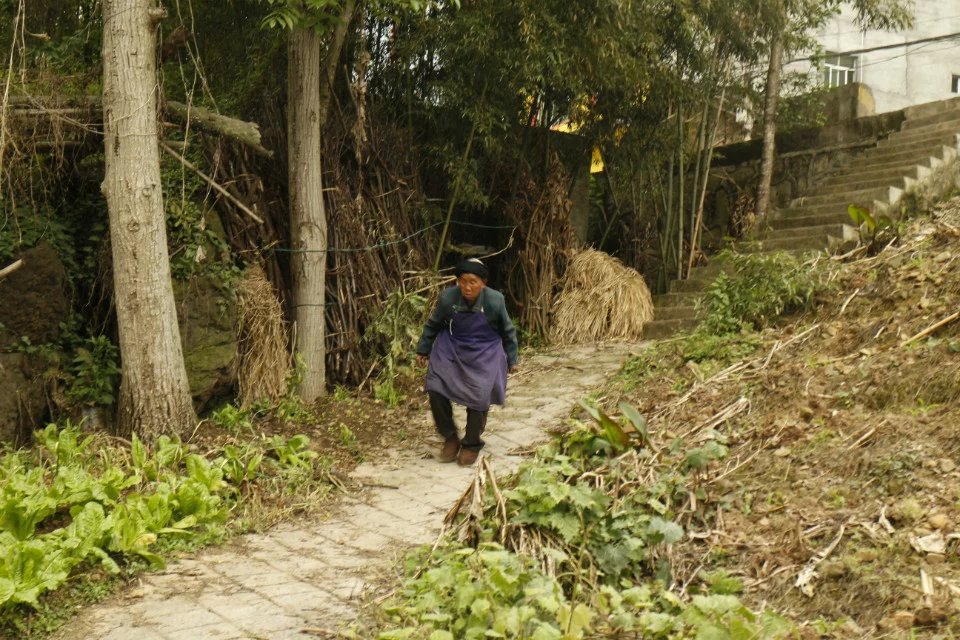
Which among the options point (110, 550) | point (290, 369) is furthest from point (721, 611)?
point (290, 369)

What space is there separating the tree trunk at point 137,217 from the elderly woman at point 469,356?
5.38 feet

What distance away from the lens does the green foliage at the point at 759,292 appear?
736 centimetres

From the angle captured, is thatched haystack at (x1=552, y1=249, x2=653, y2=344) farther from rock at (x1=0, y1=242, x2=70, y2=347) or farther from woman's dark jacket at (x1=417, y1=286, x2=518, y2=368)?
rock at (x1=0, y1=242, x2=70, y2=347)

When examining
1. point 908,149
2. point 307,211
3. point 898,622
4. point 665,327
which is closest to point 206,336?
point 307,211

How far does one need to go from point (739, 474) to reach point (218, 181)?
4.50 meters

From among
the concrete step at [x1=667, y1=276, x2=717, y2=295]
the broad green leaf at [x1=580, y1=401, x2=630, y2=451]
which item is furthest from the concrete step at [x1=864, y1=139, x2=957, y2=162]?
the broad green leaf at [x1=580, y1=401, x2=630, y2=451]

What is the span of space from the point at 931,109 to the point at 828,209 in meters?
1.99

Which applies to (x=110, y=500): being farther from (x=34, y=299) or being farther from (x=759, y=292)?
(x=759, y=292)

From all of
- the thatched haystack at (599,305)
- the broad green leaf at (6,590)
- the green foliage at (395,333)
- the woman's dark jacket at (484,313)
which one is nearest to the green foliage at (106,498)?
the broad green leaf at (6,590)

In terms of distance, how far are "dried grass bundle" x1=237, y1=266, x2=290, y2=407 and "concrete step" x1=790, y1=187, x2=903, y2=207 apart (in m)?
5.47

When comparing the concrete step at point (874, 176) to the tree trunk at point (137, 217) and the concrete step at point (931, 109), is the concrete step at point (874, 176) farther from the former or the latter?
the tree trunk at point (137, 217)

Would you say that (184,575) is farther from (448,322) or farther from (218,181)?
(218,181)

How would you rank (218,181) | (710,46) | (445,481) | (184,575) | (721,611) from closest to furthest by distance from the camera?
(721,611), (184,575), (445,481), (218,181), (710,46)

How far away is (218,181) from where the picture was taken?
743 centimetres
